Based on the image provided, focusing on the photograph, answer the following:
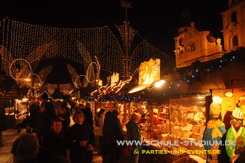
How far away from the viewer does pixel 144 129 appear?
24.1ft

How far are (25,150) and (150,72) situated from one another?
6.29 meters

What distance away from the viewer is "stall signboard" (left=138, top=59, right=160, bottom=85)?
24.0 feet

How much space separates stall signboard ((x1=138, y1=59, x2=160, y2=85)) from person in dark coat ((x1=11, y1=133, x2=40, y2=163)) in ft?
18.6

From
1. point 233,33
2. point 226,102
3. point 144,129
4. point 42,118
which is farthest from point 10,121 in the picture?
point 233,33

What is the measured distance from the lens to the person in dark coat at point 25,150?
6.51ft

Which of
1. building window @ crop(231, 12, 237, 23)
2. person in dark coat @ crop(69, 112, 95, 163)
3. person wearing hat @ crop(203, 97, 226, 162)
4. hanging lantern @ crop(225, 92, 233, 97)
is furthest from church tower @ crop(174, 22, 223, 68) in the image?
person in dark coat @ crop(69, 112, 95, 163)

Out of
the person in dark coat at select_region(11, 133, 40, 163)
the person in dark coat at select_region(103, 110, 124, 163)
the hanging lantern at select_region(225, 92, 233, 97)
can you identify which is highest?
the hanging lantern at select_region(225, 92, 233, 97)

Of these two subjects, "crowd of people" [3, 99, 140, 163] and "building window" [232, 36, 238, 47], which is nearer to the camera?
"crowd of people" [3, 99, 140, 163]

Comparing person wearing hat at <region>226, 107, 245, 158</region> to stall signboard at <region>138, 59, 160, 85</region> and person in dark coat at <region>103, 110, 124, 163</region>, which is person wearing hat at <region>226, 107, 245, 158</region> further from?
stall signboard at <region>138, 59, 160, 85</region>

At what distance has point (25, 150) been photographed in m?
2.03

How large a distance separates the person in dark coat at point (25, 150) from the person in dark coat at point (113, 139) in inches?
110

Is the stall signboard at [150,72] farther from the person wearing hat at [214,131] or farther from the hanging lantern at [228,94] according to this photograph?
the person wearing hat at [214,131]

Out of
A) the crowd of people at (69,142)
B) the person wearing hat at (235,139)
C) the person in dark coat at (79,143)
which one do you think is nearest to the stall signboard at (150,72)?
the crowd of people at (69,142)

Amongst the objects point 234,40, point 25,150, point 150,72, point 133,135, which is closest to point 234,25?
point 234,40
